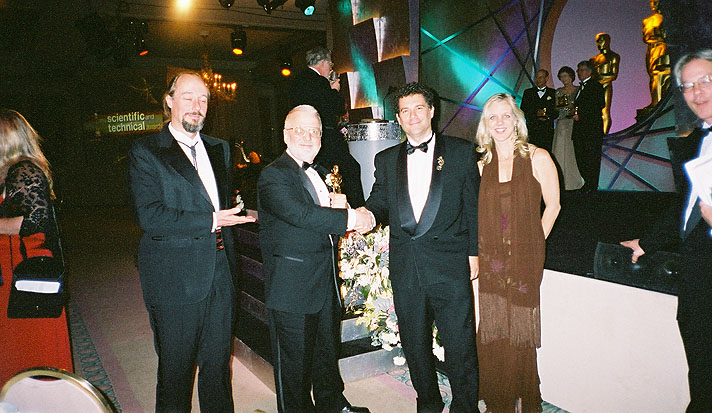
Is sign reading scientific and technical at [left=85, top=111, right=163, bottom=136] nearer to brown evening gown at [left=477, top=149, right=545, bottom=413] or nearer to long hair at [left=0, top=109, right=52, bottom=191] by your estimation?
long hair at [left=0, top=109, right=52, bottom=191]

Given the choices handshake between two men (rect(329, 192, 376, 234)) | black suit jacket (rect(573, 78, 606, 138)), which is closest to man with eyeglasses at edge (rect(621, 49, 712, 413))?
handshake between two men (rect(329, 192, 376, 234))

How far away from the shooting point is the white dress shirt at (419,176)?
7.98ft

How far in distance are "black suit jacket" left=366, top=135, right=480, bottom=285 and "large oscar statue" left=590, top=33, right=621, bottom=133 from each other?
5.59 m

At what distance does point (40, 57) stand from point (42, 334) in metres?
13.8

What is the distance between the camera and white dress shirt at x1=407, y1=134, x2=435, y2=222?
2.43 meters

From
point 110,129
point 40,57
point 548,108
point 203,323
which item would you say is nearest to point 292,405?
point 203,323

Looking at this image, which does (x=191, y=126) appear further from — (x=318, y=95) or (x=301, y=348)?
(x=318, y=95)

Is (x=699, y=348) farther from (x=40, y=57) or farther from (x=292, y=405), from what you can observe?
(x=40, y=57)

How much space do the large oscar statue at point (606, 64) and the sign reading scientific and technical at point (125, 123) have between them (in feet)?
43.5

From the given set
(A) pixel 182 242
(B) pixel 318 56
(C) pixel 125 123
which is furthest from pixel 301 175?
(C) pixel 125 123

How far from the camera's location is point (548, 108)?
271 inches

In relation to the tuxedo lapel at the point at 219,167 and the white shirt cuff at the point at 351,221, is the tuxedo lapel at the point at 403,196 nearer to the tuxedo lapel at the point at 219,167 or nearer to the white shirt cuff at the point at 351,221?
the white shirt cuff at the point at 351,221

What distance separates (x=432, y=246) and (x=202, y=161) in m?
1.25

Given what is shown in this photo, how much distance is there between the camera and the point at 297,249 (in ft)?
7.50
